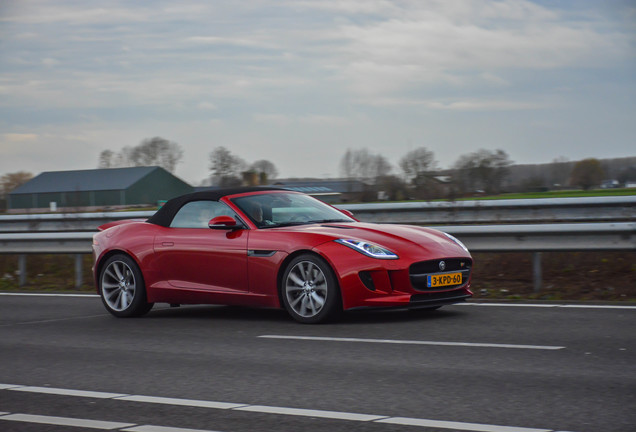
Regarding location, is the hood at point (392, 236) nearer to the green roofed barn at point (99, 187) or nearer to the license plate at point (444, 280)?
the license plate at point (444, 280)

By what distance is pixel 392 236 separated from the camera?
8.27 metres

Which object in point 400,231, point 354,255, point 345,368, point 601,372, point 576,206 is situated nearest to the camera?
point 601,372

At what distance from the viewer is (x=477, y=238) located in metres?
11.0

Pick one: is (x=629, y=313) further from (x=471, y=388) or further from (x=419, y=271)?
(x=471, y=388)

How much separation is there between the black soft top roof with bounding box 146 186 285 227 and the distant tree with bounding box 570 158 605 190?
29078 millimetres

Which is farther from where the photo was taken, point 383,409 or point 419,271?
point 419,271

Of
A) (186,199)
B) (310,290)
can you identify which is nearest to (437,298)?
(310,290)

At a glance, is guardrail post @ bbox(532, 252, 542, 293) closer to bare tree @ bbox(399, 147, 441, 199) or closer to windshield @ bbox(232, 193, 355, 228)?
windshield @ bbox(232, 193, 355, 228)

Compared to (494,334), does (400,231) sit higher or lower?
higher

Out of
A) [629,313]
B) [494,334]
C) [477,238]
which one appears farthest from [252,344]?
[477,238]

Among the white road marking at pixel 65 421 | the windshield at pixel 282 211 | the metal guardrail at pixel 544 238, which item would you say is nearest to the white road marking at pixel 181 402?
the white road marking at pixel 65 421

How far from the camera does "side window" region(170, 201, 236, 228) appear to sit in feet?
29.8

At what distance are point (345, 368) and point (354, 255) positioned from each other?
6.73ft

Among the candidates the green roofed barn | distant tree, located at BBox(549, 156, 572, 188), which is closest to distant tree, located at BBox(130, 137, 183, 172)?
the green roofed barn
